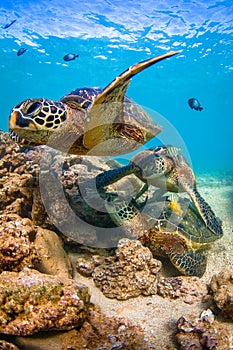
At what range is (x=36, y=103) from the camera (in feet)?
8.67

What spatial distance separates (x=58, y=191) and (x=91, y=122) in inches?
56.7

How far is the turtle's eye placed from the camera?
2576 millimetres

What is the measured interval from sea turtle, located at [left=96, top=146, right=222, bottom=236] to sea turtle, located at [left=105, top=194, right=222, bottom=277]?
275mm

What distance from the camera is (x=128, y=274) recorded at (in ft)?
9.84

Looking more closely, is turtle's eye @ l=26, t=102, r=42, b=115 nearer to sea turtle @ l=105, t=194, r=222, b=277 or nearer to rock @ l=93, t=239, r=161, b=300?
sea turtle @ l=105, t=194, r=222, b=277

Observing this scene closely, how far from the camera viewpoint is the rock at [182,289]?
2.99 metres

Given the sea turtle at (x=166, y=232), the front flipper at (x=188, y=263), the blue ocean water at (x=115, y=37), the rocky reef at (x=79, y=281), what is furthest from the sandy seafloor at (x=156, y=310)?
the blue ocean water at (x=115, y=37)

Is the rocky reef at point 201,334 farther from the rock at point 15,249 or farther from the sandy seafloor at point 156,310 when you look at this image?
the rock at point 15,249

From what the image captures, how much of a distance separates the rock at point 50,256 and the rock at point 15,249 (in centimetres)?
27

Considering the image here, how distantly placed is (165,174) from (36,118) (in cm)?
261

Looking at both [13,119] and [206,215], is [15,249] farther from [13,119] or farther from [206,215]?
[206,215]

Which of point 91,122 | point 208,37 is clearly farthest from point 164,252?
point 208,37

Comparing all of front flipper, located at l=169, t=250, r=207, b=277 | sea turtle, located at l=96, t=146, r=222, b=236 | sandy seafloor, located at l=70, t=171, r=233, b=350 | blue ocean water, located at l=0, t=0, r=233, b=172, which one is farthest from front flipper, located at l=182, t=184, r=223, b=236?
blue ocean water, located at l=0, t=0, r=233, b=172

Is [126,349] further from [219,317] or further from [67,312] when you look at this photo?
[219,317]
